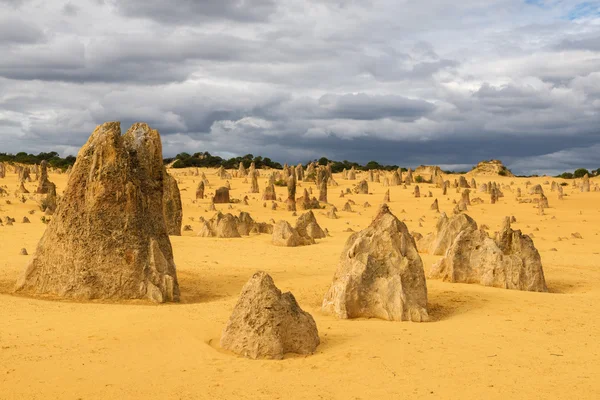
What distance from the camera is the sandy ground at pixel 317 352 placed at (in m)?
6.73

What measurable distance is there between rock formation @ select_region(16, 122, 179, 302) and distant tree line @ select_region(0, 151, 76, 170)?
186 feet

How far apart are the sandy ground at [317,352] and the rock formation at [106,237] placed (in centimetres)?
53

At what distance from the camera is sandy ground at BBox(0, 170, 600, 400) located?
6734 millimetres

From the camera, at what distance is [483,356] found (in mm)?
7922

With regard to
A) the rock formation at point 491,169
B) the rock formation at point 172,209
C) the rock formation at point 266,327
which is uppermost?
the rock formation at point 491,169

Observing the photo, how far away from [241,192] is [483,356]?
123ft

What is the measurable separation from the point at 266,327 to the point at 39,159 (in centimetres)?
7378

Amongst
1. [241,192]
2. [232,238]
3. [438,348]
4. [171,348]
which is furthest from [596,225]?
[171,348]

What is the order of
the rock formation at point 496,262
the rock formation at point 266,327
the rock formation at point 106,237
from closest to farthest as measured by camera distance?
the rock formation at point 266,327
the rock formation at point 106,237
the rock formation at point 496,262

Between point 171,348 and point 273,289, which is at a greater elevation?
point 273,289

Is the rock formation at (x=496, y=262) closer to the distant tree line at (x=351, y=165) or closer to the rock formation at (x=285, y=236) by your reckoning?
the rock formation at (x=285, y=236)

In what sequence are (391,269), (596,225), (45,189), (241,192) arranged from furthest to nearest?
(241,192), (45,189), (596,225), (391,269)

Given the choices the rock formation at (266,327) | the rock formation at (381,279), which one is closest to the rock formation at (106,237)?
the rock formation at (381,279)

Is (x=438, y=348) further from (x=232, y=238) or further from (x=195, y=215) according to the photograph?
(x=195, y=215)
